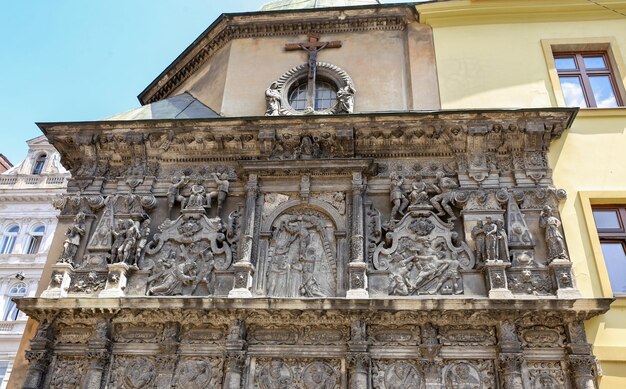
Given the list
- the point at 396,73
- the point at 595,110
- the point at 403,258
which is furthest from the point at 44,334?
the point at 595,110

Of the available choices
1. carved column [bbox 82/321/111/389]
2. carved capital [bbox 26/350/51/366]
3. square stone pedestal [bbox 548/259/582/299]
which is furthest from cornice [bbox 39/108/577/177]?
carved capital [bbox 26/350/51/366]

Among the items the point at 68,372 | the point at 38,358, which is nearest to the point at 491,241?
the point at 68,372

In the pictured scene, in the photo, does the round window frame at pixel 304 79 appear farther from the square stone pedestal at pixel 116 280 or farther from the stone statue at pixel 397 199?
the square stone pedestal at pixel 116 280

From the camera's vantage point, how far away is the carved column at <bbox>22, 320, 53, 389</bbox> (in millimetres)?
8496

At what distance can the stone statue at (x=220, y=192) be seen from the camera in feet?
32.8

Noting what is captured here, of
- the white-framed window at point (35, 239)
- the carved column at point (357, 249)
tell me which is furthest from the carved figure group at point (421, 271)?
the white-framed window at point (35, 239)

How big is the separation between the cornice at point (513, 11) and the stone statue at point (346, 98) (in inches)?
96.5

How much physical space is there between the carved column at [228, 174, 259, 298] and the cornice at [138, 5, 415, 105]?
4.04m

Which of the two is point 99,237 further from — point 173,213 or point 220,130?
point 220,130

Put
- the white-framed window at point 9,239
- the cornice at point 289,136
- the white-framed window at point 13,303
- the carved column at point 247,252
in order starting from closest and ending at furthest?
the carved column at point 247,252 → the cornice at point 289,136 → the white-framed window at point 13,303 → the white-framed window at point 9,239

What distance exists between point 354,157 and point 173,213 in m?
3.53

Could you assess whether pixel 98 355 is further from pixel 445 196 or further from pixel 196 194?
pixel 445 196

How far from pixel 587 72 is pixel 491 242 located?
4.78m

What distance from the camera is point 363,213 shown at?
9.56 meters
